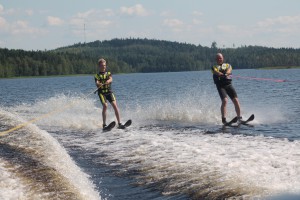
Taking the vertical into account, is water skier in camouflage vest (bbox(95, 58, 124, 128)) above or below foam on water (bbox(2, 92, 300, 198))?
above

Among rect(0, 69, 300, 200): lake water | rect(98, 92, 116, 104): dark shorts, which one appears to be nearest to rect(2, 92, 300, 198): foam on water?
rect(0, 69, 300, 200): lake water

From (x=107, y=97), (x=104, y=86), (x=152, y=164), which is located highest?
(x=104, y=86)

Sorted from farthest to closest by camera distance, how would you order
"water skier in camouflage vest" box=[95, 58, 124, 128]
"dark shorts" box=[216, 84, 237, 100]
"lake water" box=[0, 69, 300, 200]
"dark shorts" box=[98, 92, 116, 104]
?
"dark shorts" box=[216, 84, 237, 100] → "dark shorts" box=[98, 92, 116, 104] → "water skier in camouflage vest" box=[95, 58, 124, 128] → "lake water" box=[0, 69, 300, 200]

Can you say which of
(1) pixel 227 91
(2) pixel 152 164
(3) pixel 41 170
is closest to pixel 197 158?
(2) pixel 152 164

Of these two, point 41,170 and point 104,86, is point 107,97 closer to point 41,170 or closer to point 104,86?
point 104,86

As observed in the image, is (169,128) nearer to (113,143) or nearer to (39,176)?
(113,143)

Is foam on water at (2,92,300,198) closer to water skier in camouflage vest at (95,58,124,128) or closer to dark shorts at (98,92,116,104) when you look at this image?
water skier in camouflage vest at (95,58,124,128)

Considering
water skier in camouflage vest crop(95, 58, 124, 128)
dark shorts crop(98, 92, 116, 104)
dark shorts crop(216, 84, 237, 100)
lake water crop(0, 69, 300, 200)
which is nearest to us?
lake water crop(0, 69, 300, 200)

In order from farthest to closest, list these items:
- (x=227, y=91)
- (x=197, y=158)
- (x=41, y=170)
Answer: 1. (x=227, y=91)
2. (x=197, y=158)
3. (x=41, y=170)

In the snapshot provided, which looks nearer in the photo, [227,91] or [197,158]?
[197,158]

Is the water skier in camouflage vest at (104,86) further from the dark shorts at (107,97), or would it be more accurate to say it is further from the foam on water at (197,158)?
the foam on water at (197,158)

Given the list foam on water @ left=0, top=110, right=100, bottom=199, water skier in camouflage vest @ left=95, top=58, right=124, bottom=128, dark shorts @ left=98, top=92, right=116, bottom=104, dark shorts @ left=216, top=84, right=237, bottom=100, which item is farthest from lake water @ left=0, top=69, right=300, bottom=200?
dark shorts @ left=216, top=84, right=237, bottom=100

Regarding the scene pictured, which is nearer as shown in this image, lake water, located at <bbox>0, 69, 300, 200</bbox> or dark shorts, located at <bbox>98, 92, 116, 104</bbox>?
lake water, located at <bbox>0, 69, 300, 200</bbox>

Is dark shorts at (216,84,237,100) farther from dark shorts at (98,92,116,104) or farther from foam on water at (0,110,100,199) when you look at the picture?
foam on water at (0,110,100,199)
